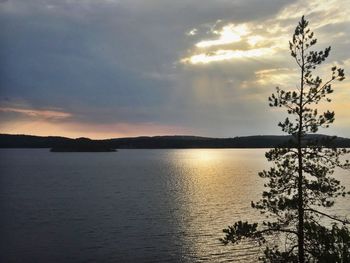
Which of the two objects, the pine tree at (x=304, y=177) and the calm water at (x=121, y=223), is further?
the calm water at (x=121, y=223)

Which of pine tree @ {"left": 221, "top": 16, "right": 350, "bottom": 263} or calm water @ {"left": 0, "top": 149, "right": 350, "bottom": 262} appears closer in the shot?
pine tree @ {"left": 221, "top": 16, "right": 350, "bottom": 263}

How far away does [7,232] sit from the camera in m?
53.7

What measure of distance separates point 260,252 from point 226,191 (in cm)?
5558

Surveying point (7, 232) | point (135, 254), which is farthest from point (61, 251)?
point (7, 232)

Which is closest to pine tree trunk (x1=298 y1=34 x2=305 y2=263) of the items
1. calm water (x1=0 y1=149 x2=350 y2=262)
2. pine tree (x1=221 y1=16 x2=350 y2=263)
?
pine tree (x1=221 y1=16 x2=350 y2=263)

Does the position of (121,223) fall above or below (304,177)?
below

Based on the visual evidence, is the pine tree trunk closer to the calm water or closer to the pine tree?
the pine tree

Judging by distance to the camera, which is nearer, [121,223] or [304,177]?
[304,177]

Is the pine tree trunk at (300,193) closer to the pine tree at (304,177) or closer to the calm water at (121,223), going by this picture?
the pine tree at (304,177)

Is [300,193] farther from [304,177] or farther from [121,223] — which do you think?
[121,223]

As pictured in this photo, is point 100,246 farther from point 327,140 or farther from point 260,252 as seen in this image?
point 327,140

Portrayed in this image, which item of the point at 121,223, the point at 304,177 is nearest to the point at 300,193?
the point at 304,177

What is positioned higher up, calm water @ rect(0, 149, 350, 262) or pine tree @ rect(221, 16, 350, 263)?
pine tree @ rect(221, 16, 350, 263)

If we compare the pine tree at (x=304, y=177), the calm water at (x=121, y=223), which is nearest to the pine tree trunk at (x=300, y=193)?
the pine tree at (x=304, y=177)
